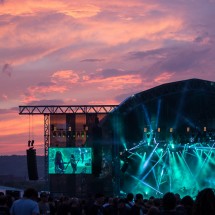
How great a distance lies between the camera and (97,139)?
1419 inches

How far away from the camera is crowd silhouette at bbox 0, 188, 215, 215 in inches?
305

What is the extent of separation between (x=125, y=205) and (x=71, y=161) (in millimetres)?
31065

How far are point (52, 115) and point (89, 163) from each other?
193 inches

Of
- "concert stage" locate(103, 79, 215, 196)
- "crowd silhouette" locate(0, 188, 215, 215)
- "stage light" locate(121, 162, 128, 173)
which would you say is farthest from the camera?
"concert stage" locate(103, 79, 215, 196)

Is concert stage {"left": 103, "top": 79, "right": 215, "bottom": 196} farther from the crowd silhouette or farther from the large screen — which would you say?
the crowd silhouette

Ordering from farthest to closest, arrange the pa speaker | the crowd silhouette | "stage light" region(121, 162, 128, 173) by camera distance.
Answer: the pa speaker, "stage light" region(121, 162, 128, 173), the crowd silhouette

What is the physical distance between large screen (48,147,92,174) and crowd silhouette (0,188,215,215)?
77.9 ft

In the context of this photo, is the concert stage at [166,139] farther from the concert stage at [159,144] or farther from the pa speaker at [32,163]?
the pa speaker at [32,163]

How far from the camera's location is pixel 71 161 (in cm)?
4709

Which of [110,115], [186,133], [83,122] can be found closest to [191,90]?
[186,133]

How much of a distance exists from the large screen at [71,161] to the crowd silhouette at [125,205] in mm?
23731

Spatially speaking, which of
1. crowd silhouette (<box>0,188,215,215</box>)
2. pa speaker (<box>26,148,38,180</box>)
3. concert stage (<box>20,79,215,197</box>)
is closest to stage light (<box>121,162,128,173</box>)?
concert stage (<box>20,79,215,197</box>)

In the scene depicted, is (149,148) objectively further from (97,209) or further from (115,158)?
(97,209)

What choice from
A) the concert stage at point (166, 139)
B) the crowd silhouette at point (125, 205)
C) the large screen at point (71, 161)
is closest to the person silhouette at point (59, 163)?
the large screen at point (71, 161)
